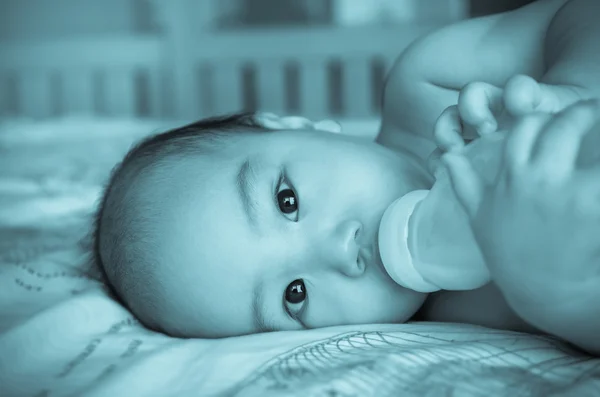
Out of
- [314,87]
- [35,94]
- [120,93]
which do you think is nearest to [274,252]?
[314,87]

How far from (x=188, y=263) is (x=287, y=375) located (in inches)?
9.0

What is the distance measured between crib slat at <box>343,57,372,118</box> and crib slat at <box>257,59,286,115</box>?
25 centimetres

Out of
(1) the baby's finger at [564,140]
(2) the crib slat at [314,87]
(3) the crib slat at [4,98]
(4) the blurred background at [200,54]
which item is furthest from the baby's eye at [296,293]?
(3) the crib slat at [4,98]

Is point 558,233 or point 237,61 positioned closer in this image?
point 558,233

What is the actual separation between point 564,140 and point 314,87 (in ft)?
6.58

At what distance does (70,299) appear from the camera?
70cm

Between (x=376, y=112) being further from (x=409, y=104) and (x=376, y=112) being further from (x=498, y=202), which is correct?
(x=498, y=202)

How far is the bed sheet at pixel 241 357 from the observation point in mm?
468

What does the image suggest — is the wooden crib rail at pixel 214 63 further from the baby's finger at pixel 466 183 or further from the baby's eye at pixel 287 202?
the baby's finger at pixel 466 183

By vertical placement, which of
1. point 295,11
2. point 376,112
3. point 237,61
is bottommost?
point 376,112

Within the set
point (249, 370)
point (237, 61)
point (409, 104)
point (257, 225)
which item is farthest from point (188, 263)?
point (237, 61)

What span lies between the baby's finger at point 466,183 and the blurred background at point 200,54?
1677mm

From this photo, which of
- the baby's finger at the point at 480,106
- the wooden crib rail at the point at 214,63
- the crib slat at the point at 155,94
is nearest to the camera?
the baby's finger at the point at 480,106

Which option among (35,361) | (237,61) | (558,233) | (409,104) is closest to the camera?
(558,233)
